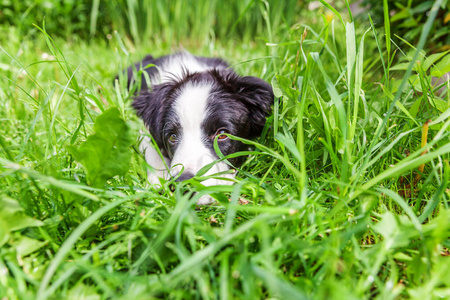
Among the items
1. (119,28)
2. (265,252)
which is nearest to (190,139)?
(265,252)

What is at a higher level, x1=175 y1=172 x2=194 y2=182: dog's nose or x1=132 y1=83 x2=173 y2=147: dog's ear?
x1=132 y1=83 x2=173 y2=147: dog's ear

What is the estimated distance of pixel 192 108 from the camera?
200cm

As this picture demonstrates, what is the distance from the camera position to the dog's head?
1966 mm

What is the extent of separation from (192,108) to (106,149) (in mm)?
889

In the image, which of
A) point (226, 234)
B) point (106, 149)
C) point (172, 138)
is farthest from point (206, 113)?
point (226, 234)

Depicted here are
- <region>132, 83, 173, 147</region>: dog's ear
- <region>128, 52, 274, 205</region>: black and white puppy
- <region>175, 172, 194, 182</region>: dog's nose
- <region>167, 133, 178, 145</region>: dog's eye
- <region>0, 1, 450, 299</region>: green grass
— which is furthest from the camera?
<region>132, 83, 173, 147</region>: dog's ear

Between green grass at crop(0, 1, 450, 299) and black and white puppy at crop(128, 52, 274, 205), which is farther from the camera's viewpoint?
black and white puppy at crop(128, 52, 274, 205)

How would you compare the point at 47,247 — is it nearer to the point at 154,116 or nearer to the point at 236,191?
the point at 236,191

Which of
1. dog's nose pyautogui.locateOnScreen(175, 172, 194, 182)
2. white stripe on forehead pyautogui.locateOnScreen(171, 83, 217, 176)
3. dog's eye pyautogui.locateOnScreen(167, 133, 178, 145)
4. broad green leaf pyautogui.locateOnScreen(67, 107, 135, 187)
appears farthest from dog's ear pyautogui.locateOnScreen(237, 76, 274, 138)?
broad green leaf pyautogui.locateOnScreen(67, 107, 135, 187)

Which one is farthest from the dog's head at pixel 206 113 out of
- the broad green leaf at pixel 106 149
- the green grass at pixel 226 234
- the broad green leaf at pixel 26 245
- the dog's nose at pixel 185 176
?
the broad green leaf at pixel 26 245

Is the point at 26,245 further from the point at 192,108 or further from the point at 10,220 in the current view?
the point at 192,108

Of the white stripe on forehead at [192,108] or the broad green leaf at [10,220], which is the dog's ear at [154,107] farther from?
the broad green leaf at [10,220]

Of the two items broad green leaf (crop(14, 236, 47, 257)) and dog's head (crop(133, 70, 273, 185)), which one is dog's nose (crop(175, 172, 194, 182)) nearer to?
dog's head (crop(133, 70, 273, 185))

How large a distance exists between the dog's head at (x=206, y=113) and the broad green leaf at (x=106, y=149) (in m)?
0.63
